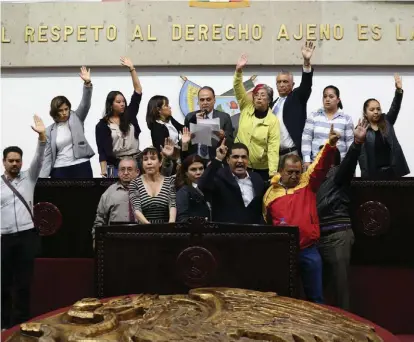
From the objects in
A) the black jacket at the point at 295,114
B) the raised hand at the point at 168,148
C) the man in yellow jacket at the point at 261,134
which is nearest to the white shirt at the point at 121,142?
the raised hand at the point at 168,148

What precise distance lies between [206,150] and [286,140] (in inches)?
29.9

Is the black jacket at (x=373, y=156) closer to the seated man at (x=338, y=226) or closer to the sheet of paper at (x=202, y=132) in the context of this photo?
the seated man at (x=338, y=226)

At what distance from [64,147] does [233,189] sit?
6.16 ft

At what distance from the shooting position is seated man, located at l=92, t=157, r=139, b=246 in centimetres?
454

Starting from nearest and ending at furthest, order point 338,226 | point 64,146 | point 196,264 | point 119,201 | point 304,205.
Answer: point 196,264 < point 304,205 < point 338,226 < point 119,201 < point 64,146

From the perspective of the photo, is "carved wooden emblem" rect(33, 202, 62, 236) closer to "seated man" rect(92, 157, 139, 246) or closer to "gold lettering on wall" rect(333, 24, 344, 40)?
"seated man" rect(92, 157, 139, 246)

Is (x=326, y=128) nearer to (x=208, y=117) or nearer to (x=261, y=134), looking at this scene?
(x=261, y=134)

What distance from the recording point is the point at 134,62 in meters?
8.08

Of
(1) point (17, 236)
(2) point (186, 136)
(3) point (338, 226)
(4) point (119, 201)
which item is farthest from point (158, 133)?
(3) point (338, 226)

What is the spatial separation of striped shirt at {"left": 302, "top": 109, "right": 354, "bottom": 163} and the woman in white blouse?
1780mm

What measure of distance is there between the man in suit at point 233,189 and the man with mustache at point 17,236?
3.79 feet

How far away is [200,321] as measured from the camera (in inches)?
90.3

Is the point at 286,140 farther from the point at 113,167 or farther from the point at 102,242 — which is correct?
the point at 102,242

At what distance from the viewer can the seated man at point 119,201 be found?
14.9 feet
